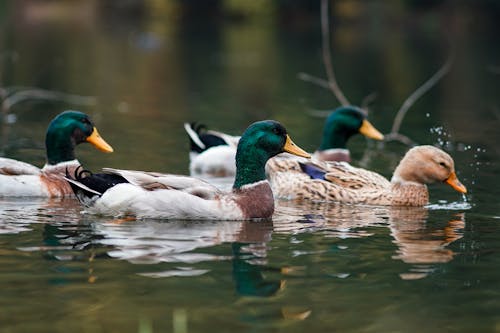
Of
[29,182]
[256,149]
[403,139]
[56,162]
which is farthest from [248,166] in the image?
[403,139]

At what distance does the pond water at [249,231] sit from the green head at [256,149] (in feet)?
1.57

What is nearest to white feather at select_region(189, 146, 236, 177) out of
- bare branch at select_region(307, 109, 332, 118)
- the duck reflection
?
the duck reflection

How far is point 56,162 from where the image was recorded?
12.2 m

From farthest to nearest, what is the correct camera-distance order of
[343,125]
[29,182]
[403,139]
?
1. [403,139]
2. [343,125]
3. [29,182]

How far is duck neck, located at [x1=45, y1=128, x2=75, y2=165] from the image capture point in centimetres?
1215

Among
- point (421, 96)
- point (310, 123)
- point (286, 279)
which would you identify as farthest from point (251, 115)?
point (286, 279)

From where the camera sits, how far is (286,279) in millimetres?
8031

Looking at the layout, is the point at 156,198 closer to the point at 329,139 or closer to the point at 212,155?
the point at 212,155

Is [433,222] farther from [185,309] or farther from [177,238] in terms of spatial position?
[185,309]

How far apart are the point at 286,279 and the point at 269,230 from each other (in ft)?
6.63

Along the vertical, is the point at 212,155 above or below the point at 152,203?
above

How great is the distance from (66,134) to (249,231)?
3.03 m

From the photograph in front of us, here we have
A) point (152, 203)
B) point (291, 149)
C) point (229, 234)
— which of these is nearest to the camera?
point (229, 234)

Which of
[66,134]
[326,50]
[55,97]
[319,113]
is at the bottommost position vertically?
[66,134]
